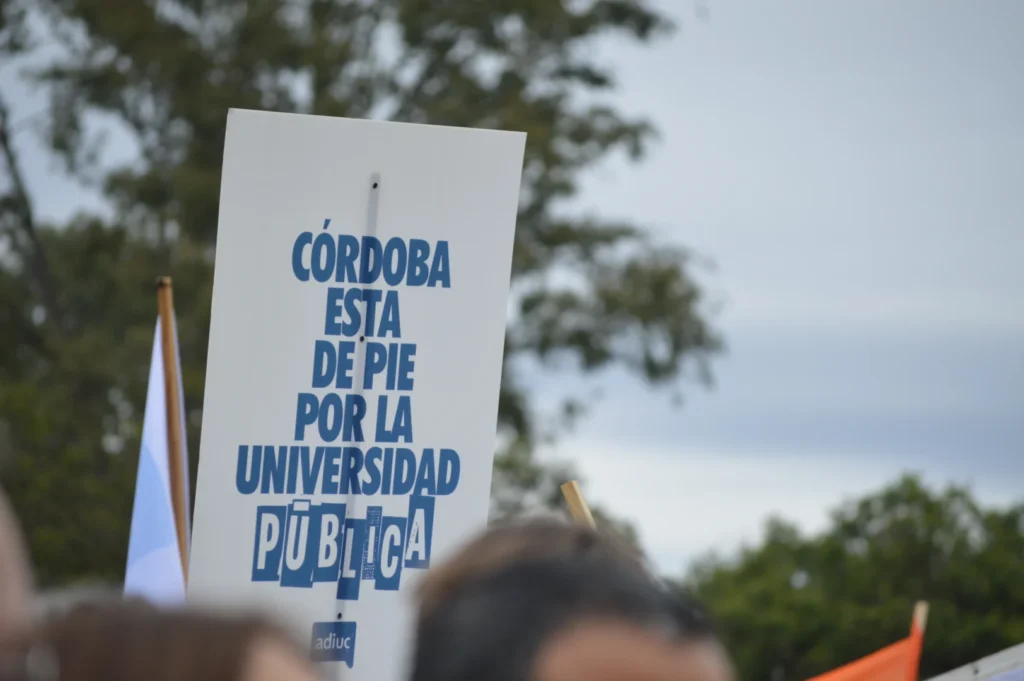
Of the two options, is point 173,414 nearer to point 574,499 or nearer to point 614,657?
point 574,499

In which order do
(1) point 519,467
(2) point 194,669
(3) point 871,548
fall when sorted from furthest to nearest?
(1) point 519,467 → (3) point 871,548 → (2) point 194,669

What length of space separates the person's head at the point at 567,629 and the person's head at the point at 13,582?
0.64ft

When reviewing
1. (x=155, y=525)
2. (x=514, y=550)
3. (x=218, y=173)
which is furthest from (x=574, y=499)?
(x=218, y=173)

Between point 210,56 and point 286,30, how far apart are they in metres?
0.76

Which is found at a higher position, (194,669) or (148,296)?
(148,296)

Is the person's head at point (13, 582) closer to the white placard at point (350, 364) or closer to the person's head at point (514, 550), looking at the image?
the person's head at point (514, 550)

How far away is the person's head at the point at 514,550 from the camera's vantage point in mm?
717

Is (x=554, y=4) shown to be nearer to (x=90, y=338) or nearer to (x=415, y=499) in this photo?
(x=90, y=338)

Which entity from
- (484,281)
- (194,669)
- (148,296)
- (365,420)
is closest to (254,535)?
(365,420)

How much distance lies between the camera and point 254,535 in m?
3.28

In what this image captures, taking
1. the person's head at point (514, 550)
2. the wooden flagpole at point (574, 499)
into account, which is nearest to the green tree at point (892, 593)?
the wooden flagpole at point (574, 499)

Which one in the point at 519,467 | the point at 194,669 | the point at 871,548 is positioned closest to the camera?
the point at 194,669

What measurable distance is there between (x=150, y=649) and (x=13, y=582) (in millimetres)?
127

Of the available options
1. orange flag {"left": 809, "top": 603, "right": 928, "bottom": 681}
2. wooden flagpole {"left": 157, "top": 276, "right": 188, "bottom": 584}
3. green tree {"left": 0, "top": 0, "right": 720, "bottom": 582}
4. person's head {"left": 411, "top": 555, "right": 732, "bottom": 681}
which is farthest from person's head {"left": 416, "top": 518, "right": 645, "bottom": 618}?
green tree {"left": 0, "top": 0, "right": 720, "bottom": 582}
